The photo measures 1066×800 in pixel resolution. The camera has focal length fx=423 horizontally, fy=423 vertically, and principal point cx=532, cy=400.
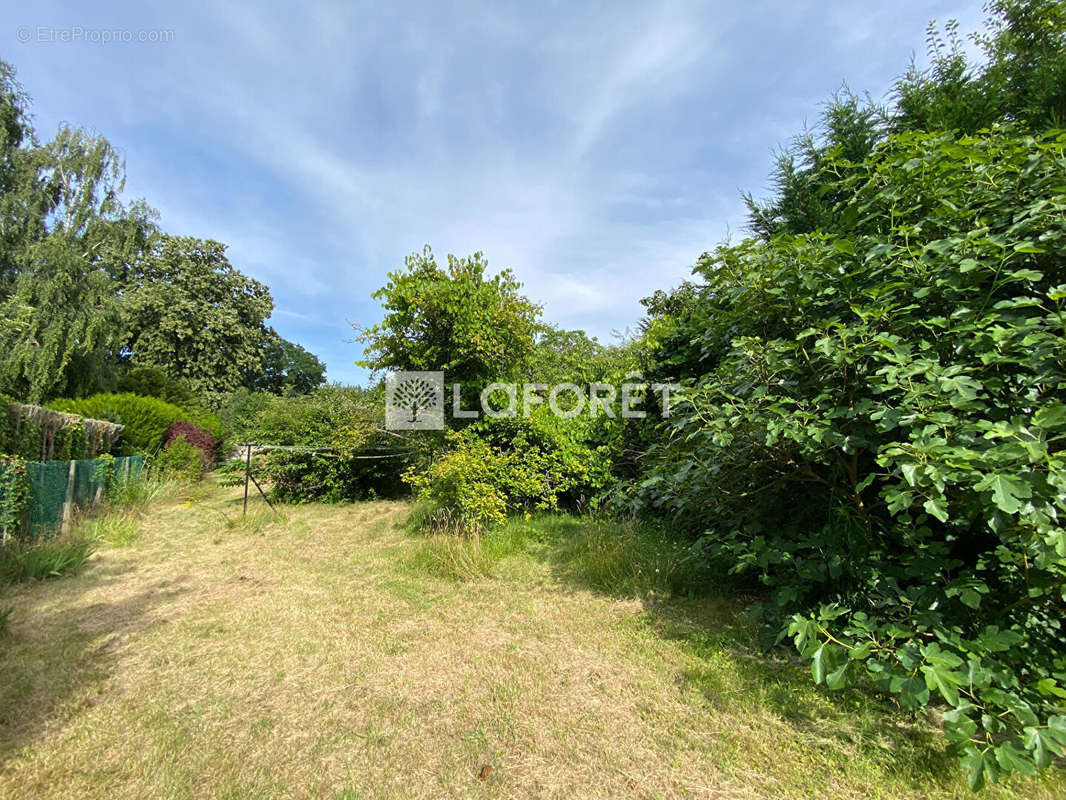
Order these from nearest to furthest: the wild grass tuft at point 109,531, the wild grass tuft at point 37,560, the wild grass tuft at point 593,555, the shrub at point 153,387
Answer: the wild grass tuft at point 593,555 < the wild grass tuft at point 37,560 < the wild grass tuft at point 109,531 < the shrub at point 153,387

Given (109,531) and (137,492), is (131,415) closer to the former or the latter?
(137,492)

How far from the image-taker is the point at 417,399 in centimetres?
699

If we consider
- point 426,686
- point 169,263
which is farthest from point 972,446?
point 169,263

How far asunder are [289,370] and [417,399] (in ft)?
124

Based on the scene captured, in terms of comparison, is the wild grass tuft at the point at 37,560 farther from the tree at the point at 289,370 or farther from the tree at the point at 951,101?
the tree at the point at 289,370

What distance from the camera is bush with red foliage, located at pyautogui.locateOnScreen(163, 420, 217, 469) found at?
1190 centimetres

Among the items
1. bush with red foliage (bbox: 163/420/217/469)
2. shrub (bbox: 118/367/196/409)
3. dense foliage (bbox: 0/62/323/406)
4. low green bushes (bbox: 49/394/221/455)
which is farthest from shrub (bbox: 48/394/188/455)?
shrub (bbox: 118/367/196/409)

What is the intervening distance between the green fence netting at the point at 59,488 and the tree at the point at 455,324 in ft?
13.0

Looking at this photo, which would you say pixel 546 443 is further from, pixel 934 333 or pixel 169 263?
pixel 169 263

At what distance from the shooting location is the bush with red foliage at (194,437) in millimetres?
11896

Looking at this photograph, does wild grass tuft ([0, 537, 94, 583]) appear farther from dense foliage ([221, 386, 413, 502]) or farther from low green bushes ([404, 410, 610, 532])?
dense foliage ([221, 386, 413, 502])

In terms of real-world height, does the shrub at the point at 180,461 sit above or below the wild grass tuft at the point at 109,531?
above

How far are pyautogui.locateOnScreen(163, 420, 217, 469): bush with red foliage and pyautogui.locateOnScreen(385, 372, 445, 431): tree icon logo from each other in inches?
332

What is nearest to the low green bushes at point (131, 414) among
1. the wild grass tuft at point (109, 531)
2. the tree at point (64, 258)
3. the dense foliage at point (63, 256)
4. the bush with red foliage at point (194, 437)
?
the bush with red foliage at point (194, 437)
